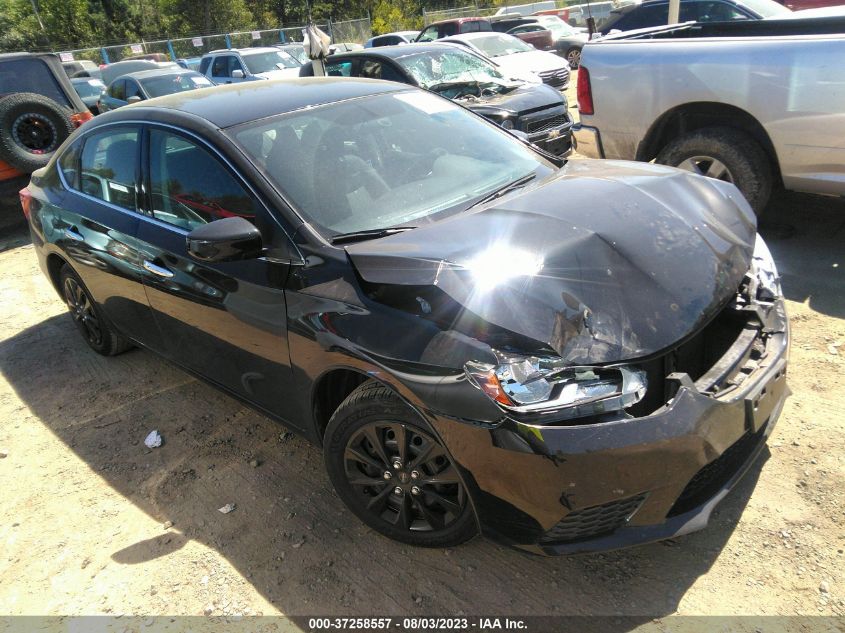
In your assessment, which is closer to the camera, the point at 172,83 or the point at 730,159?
the point at 730,159

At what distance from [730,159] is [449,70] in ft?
16.1

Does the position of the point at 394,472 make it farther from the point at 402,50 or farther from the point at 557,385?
the point at 402,50

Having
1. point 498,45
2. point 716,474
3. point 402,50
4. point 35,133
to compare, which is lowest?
point 498,45

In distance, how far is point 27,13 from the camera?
1606 inches

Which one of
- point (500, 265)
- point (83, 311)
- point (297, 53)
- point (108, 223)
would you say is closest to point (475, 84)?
point (83, 311)

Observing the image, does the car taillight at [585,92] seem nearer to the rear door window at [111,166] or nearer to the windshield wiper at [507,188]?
the windshield wiper at [507,188]

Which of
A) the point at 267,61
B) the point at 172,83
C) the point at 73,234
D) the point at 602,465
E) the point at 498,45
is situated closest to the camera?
the point at 602,465

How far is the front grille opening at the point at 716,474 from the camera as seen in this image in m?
2.19

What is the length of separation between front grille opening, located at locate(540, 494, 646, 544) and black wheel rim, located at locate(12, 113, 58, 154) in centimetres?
784

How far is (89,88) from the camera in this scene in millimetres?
15602

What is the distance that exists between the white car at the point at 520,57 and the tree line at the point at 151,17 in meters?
25.3

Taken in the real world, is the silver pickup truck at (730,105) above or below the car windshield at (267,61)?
above

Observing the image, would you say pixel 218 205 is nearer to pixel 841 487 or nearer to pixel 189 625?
pixel 189 625

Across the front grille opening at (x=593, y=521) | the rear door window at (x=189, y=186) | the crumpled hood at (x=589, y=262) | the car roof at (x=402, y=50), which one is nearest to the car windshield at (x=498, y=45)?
the car roof at (x=402, y=50)
